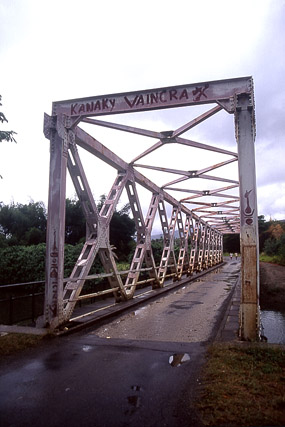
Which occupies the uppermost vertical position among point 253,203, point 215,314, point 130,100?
point 130,100

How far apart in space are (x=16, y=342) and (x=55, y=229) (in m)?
2.30

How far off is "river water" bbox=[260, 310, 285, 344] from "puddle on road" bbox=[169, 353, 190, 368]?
4.48 m

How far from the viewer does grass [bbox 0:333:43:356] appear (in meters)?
5.32

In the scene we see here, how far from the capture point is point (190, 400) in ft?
11.6

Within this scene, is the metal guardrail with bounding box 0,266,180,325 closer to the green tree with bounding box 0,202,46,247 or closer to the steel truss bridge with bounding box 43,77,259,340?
the steel truss bridge with bounding box 43,77,259,340

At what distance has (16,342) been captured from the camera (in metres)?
5.62

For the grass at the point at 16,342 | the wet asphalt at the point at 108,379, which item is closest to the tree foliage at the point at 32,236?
the grass at the point at 16,342

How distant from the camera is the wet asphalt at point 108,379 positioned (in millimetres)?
3244

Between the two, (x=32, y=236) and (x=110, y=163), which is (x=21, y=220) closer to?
(x=32, y=236)

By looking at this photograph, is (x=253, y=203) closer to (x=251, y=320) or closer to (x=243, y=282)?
(x=243, y=282)

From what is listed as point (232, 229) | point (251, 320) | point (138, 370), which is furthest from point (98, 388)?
point (232, 229)

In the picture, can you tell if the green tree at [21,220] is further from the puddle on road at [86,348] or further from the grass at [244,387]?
the grass at [244,387]

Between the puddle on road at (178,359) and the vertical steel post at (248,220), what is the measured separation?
1.25 metres

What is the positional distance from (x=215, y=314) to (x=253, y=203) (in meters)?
4.12
